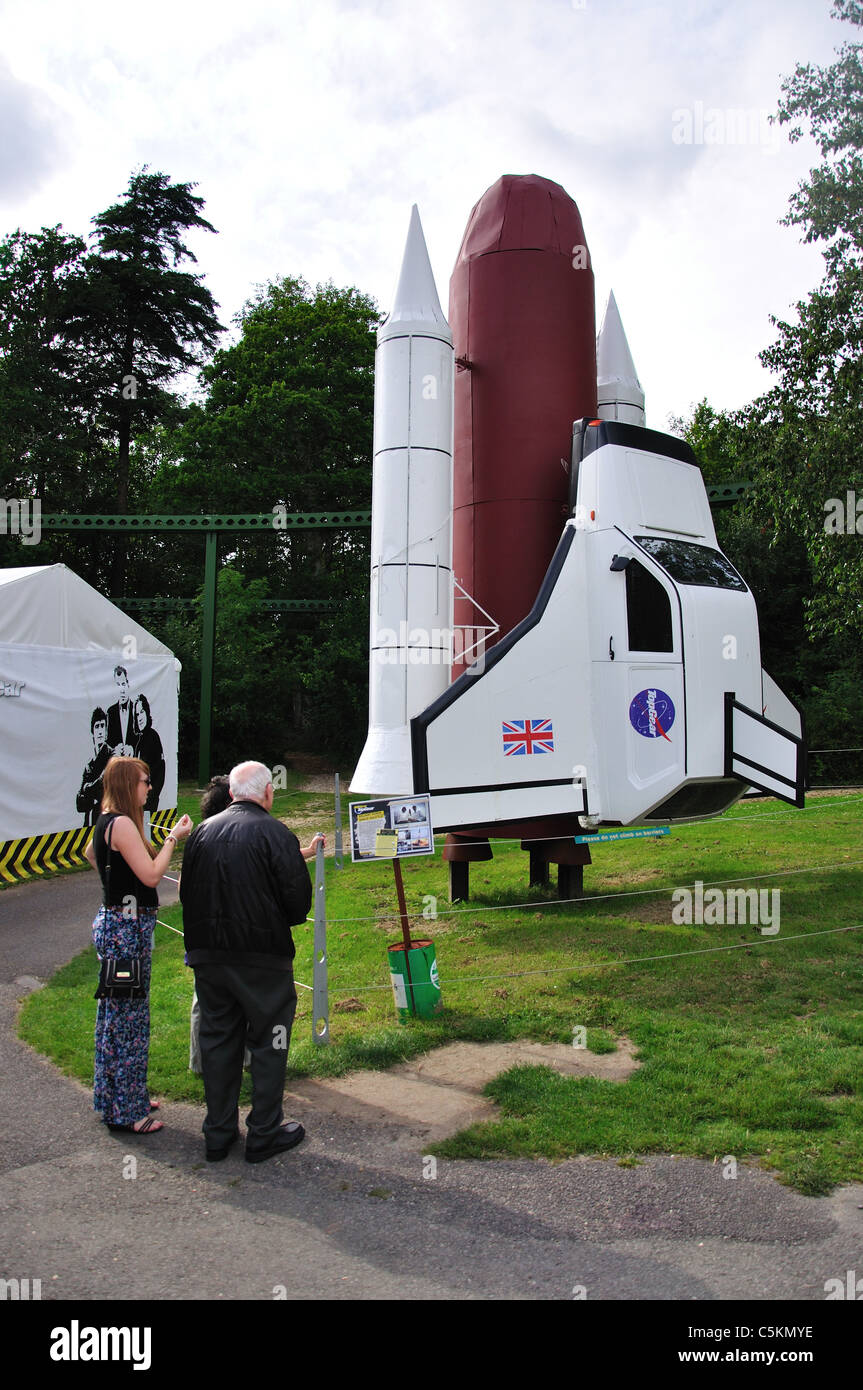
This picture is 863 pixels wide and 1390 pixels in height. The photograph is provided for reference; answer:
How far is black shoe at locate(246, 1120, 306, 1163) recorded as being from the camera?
5.25 meters

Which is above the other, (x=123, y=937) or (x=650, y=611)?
(x=650, y=611)

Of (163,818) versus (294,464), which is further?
(294,464)

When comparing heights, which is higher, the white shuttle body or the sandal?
the white shuttle body

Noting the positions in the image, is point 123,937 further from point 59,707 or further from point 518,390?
point 59,707

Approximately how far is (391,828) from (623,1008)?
2.42 meters

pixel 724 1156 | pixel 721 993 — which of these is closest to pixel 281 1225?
pixel 724 1156

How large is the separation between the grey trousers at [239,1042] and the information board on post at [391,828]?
1.97 meters

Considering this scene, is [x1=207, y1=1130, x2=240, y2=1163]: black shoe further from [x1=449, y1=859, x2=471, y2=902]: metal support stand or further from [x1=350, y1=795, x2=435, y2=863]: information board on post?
[x1=449, y1=859, x2=471, y2=902]: metal support stand

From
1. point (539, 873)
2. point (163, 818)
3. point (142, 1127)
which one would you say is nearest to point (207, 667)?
point (163, 818)

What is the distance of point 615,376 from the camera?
1265 centimetres

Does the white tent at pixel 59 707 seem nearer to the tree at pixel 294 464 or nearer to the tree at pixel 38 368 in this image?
the tree at pixel 294 464

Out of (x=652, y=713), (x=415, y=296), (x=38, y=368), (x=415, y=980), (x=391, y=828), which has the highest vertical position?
(x=38, y=368)

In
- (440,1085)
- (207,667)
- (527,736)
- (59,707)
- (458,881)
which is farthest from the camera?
(207,667)

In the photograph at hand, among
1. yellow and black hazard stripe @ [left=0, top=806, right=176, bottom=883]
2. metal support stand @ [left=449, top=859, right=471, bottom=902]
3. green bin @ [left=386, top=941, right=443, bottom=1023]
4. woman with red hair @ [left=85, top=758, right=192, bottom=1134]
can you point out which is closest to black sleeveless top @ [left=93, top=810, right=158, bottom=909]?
woman with red hair @ [left=85, top=758, right=192, bottom=1134]
